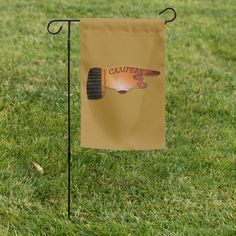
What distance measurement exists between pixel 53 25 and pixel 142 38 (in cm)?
437

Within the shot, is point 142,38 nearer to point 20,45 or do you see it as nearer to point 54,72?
point 54,72

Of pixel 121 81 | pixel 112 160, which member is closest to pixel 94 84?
pixel 121 81

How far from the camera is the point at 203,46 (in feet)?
22.8

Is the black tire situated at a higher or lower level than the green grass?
higher

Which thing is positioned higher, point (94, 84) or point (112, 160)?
point (94, 84)

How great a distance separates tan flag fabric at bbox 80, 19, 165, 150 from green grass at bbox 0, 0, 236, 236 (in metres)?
0.57

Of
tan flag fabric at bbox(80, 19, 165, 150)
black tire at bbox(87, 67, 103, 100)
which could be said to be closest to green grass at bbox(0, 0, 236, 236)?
tan flag fabric at bbox(80, 19, 165, 150)

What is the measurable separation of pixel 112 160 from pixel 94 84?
113 centimetres

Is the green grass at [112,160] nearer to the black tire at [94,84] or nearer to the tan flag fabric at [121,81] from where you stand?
the tan flag fabric at [121,81]

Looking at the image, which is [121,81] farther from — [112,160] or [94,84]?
[112,160]

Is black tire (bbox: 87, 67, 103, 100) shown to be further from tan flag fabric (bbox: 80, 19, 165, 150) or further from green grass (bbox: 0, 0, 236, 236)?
green grass (bbox: 0, 0, 236, 236)

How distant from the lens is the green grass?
3.34 metres

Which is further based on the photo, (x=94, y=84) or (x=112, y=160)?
(x=112, y=160)

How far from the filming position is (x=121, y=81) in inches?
119
